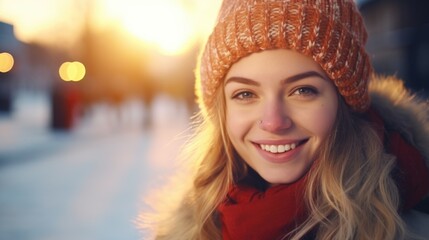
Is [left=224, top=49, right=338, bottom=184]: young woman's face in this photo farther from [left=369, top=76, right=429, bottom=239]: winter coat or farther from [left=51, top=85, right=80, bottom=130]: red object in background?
[left=51, top=85, right=80, bottom=130]: red object in background

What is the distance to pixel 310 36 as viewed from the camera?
1.52 metres

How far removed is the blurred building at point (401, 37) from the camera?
7057mm

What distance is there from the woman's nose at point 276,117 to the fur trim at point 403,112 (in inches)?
18.3

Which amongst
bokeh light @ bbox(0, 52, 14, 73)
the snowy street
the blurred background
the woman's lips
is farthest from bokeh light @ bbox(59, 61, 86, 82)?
the woman's lips

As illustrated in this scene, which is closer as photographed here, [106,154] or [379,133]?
[379,133]

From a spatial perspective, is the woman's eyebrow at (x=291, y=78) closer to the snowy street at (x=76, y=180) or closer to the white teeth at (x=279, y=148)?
the white teeth at (x=279, y=148)

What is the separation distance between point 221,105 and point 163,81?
1152 inches

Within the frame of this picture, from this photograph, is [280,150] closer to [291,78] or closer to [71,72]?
[291,78]

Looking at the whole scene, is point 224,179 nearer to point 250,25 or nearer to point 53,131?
point 250,25

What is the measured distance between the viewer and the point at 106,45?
27141mm

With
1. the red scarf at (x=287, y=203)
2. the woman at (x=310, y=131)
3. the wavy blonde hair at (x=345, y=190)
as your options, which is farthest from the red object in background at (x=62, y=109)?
the red scarf at (x=287, y=203)

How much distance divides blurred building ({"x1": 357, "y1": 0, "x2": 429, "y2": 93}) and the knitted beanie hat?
5.53 meters

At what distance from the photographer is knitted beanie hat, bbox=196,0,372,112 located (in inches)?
60.2

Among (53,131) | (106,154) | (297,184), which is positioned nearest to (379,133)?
(297,184)
